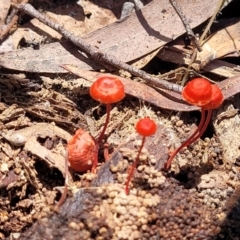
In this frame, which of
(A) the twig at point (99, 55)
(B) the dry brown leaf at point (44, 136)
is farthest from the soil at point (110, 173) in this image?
(A) the twig at point (99, 55)

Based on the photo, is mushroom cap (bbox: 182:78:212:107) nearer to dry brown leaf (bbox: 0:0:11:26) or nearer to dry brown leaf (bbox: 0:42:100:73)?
dry brown leaf (bbox: 0:42:100:73)

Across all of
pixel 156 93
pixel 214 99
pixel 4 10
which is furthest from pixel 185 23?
pixel 4 10

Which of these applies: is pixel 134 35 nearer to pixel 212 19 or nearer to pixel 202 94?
pixel 212 19

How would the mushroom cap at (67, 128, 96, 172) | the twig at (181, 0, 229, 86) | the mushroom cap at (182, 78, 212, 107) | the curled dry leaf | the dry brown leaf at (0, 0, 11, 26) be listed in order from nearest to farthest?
the mushroom cap at (182, 78, 212, 107) < the mushroom cap at (67, 128, 96, 172) < the curled dry leaf < the twig at (181, 0, 229, 86) < the dry brown leaf at (0, 0, 11, 26)

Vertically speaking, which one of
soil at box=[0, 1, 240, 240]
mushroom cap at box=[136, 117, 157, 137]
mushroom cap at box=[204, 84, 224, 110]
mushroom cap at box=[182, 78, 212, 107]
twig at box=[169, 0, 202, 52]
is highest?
twig at box=[169, 0, 202, 52]

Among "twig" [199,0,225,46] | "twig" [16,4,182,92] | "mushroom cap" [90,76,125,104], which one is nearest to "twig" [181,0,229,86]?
"twig" [199,0,225,46]

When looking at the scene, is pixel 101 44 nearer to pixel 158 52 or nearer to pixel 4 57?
pixel 158 52

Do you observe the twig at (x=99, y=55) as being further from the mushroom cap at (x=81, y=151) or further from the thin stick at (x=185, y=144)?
the mushroom cap at (x=81, y=151)
